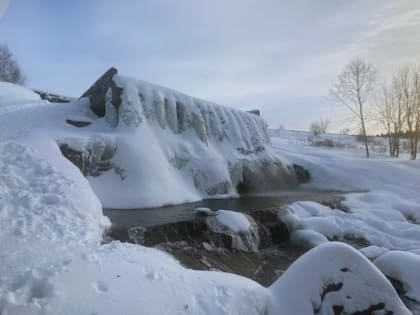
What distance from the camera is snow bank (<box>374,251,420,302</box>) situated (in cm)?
448

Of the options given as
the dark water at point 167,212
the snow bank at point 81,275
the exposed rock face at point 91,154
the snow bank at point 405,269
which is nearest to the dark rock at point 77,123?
the exposed rock face at point 91,154

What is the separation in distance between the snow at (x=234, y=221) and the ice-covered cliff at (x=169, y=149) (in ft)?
7.69

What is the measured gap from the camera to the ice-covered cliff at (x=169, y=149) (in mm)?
8367

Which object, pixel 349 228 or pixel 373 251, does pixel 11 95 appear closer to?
pixel 349 228

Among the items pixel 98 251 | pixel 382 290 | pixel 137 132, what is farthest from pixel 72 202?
pixel 137 132

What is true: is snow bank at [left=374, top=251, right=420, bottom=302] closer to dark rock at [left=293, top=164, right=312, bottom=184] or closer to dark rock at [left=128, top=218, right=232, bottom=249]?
dark rock at [left=128, top=218, right=232, bottom=249]

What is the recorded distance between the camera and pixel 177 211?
7473 millimetres

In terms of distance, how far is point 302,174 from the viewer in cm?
1516

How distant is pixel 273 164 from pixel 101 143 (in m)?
7.32

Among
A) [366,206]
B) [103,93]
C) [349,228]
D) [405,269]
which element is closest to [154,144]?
[103,93]

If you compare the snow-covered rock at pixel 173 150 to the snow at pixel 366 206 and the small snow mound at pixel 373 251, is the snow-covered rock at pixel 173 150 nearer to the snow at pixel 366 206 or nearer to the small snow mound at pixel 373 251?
the snow at pixel 366 206

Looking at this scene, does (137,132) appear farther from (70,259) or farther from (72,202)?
(70,259)

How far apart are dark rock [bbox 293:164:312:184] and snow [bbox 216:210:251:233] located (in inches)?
355

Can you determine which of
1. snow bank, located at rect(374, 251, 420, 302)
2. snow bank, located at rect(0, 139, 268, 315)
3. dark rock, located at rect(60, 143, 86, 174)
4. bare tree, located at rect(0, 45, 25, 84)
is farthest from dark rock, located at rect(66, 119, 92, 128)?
bare tree, located at rect(0, 45, 25, 84)
